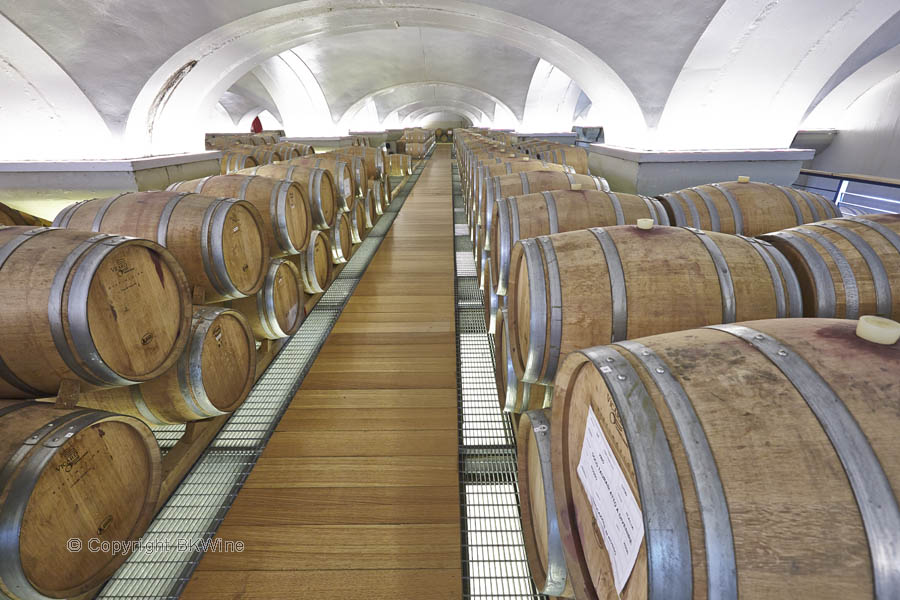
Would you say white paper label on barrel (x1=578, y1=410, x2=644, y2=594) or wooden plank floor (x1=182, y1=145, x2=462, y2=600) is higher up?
white paper label on barrel (x1=578, y1=410, x2=644, y2=594)

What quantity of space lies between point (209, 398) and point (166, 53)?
6564mm

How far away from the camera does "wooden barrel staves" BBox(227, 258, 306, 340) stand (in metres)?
2.95

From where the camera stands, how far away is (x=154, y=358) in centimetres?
181

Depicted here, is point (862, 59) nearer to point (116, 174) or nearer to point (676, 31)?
point (676, 31)

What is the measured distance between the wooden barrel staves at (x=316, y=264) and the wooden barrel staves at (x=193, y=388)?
1590mm

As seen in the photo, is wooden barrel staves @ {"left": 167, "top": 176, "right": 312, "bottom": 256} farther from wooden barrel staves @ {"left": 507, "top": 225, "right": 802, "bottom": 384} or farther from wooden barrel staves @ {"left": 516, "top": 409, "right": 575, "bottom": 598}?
wooden barrel staves @ {"left": 516, "top": 409, "right": 575, "bottom": 598}

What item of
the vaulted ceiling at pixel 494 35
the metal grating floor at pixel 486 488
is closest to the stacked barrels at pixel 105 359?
the metal grating floor at pixel 486 488

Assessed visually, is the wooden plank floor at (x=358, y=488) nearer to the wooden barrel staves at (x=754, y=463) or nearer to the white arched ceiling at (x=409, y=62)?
the wooden barrel staves at (x=754, y=463)

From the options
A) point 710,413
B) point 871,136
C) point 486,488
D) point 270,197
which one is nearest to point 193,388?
point 486,488

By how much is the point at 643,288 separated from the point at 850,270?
0.78 metres

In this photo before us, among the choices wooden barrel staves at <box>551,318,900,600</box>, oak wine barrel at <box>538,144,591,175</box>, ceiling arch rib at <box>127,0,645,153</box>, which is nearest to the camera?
wooden barrel staves at <box>551,318,900,600</box>

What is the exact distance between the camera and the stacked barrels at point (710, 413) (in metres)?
0.62

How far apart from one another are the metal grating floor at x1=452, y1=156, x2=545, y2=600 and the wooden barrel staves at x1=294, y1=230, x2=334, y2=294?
1573 millimetres

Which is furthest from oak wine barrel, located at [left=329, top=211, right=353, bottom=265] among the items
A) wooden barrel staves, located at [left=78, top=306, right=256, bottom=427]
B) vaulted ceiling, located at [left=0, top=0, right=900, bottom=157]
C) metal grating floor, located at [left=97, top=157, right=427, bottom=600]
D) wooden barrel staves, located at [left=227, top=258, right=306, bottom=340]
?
vaulted ceiling, located at [left=0, top=0, right=900, bottom=157]
